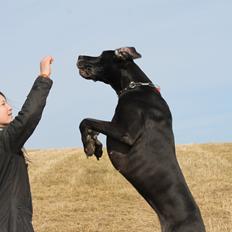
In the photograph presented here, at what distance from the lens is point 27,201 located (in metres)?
4.77

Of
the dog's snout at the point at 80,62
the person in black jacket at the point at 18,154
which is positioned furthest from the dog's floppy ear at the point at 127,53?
the person in black jacket at the point at 18,154

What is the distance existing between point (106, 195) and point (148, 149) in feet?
38.6

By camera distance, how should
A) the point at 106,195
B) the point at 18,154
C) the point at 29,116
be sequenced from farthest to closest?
the point at 106,195 → the point at 18,154 → the point at 29,116

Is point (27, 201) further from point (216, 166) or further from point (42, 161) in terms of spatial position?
point (42, 161)

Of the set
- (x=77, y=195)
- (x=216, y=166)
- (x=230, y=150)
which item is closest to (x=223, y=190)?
(x=77, y=195)

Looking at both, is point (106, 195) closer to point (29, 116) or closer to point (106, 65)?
point (106, 65)

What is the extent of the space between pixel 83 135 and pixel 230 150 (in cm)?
2433

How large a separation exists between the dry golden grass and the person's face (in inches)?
272

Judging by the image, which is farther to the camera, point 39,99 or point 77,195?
point 77,195

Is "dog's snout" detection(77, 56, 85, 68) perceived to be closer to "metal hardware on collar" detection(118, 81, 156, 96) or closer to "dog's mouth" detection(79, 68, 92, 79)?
"dog's mouth" detection(79, 68, 92, 79)

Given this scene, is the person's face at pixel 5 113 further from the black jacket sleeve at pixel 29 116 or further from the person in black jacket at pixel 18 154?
the black jacket sleeve at pixel 29 116

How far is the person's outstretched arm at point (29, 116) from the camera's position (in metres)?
4.52

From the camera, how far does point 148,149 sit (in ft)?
20.4

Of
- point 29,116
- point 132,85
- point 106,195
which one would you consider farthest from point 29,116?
point 106,195
